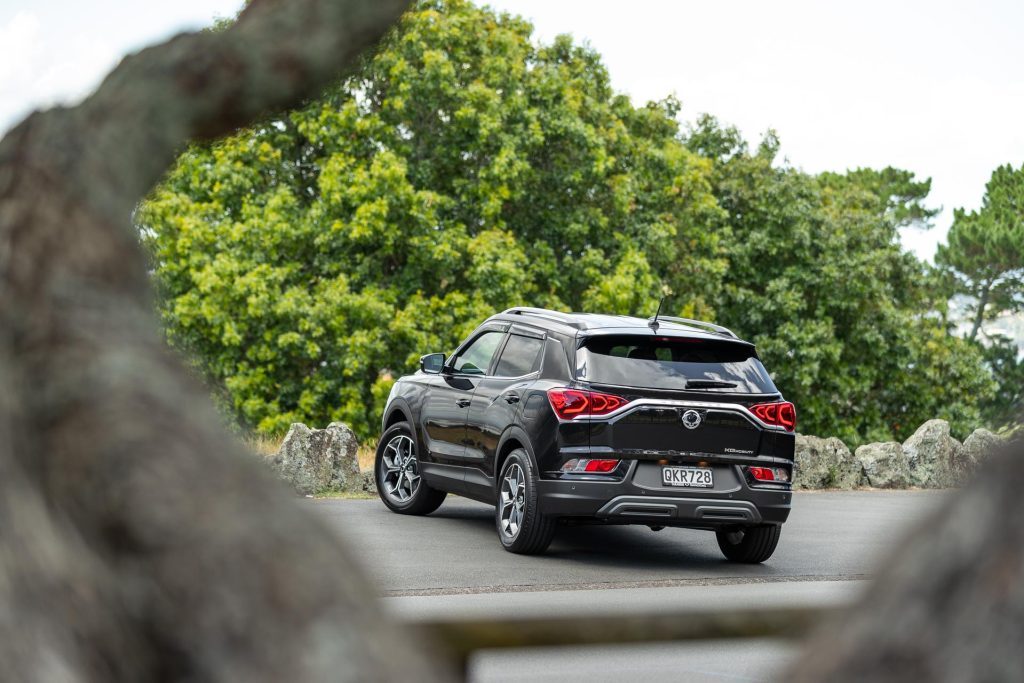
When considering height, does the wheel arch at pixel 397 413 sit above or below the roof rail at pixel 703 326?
below

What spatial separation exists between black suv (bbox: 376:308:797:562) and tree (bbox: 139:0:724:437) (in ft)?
63.4

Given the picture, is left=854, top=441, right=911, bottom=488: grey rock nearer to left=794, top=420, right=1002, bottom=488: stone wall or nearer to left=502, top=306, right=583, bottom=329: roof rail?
left=794, top=420, right=1002, bottom=488: stone wall

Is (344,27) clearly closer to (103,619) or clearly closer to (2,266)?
(2,266)

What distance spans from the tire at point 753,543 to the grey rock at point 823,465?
8.66m

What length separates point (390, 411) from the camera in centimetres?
1392

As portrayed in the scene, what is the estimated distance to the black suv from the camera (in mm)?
10359

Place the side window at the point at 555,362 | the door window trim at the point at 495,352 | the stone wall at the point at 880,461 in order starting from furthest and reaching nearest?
1. the stone wall at the point at 880,461
2. the door window trim at the point at 495,352
3. the side window at the point at 555,362

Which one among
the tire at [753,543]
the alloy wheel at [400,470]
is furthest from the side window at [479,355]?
the tire at [753,543]

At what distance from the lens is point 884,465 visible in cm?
2144

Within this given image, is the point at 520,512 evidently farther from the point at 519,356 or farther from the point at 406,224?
the point at 406,224

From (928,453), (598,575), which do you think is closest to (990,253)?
(928,453)

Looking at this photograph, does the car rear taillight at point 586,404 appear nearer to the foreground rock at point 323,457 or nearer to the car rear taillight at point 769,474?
the car rear taillight at point 769,474

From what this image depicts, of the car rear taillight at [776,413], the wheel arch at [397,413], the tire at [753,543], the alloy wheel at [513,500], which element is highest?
the car rear taillight at [776,413]

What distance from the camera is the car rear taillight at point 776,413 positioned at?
10805 mm
